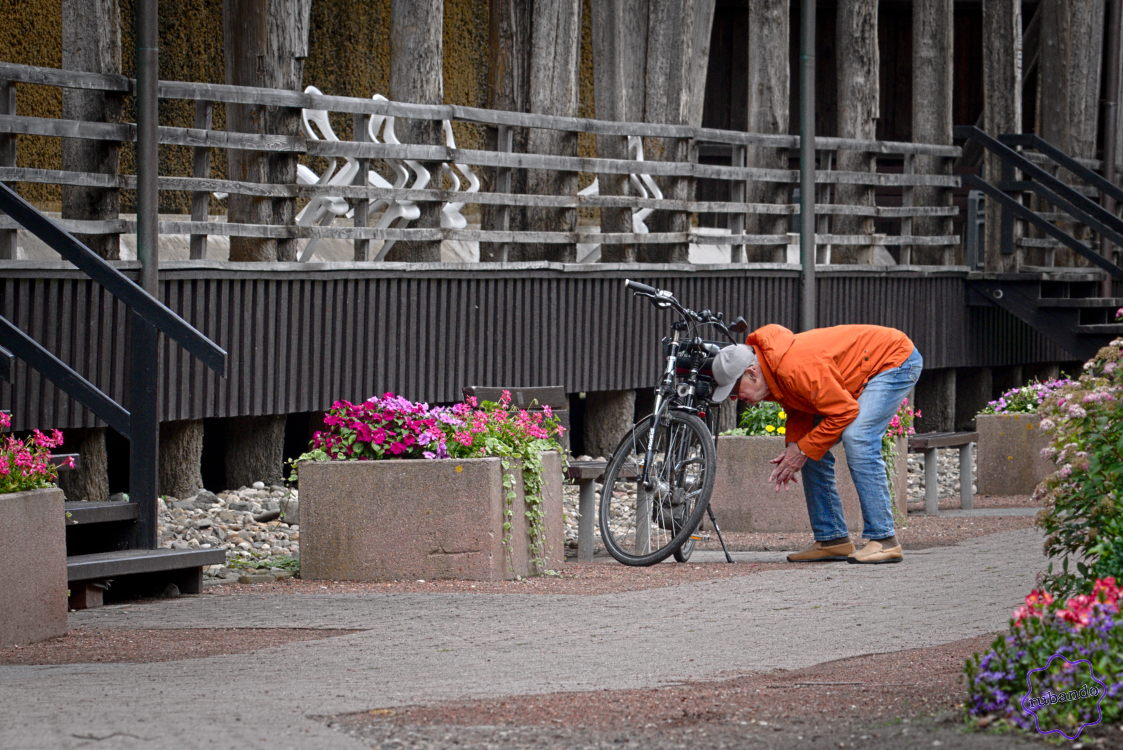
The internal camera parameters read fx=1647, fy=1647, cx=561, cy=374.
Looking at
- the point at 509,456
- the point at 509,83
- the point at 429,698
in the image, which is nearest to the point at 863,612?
the point at 509,456

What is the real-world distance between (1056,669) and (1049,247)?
46.1 feet

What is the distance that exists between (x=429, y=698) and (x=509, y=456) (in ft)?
9.80

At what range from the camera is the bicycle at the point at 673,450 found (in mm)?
8133

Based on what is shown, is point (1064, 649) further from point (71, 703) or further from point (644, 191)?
point (644, 191)

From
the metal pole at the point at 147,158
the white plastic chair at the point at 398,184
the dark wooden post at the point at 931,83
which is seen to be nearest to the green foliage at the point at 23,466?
the metal pole at the point at 147,158

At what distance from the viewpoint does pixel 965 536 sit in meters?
9.39

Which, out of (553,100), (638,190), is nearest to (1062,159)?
(638,190)

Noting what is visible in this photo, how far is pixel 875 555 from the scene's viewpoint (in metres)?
8.02

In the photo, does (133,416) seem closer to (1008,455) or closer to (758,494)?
(758,494)

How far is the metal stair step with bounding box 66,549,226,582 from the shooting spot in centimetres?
679

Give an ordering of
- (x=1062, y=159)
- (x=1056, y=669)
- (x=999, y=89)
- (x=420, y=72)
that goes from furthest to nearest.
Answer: (x=999, y=89) → (x=1062, y=159) → (x=420, y=72) → (x=1056, y=669)

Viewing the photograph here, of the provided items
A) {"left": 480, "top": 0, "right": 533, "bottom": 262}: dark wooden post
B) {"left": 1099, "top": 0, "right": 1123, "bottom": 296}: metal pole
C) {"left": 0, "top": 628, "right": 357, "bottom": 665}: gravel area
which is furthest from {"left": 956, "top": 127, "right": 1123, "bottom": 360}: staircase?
{"left": 0, "top": 628, "right": 357, "bottom": 665}: gravel area

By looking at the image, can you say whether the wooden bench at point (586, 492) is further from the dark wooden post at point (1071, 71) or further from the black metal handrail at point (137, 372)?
the dark wooden post at point (1071, 71)

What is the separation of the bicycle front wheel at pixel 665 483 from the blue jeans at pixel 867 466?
1.72 ft
